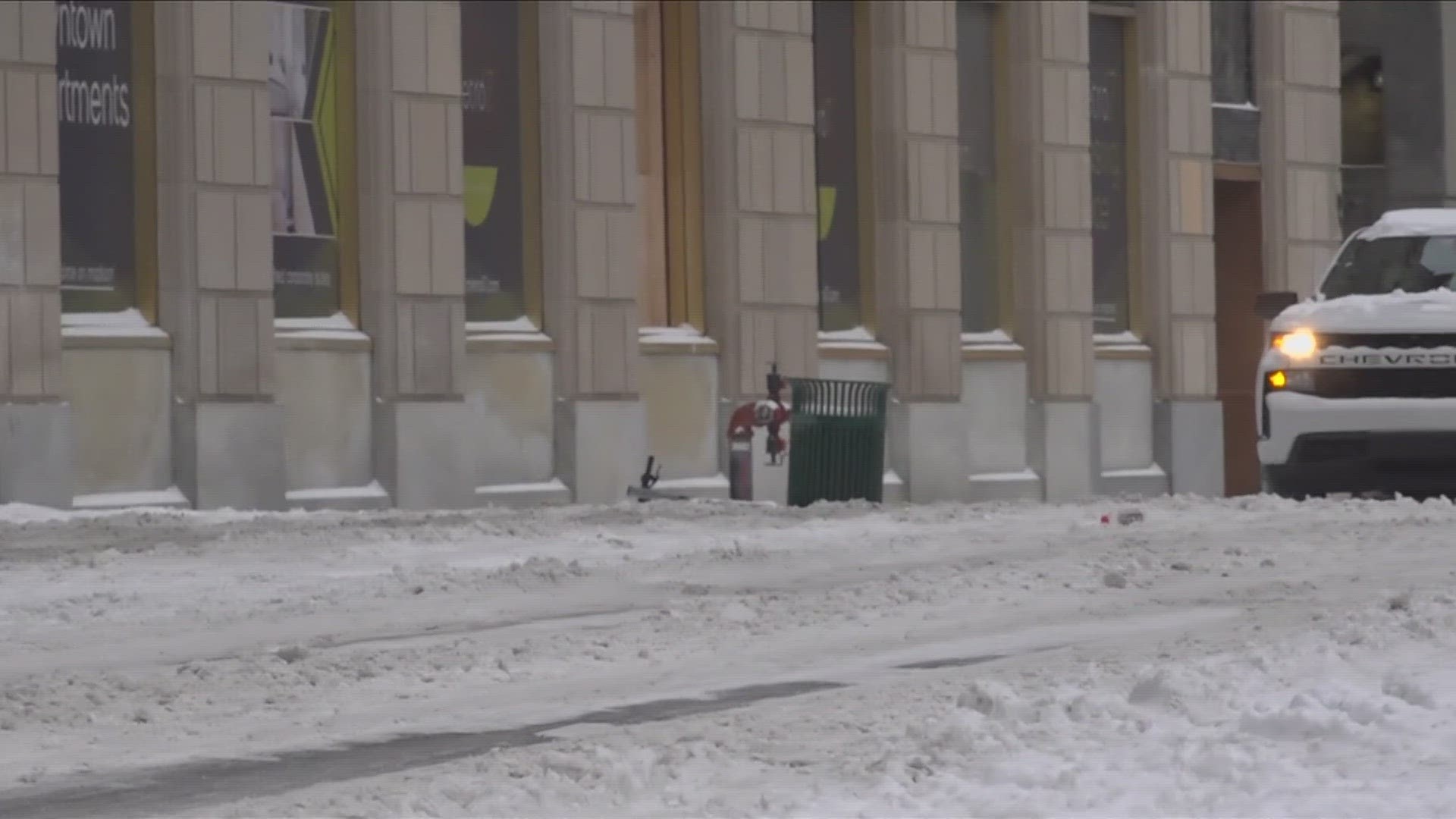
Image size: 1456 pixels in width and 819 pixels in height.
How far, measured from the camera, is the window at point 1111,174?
27625 mm

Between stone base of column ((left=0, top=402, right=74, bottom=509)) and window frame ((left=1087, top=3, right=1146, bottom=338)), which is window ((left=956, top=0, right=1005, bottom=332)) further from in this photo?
stone base of column ((left=0, top=402, right=74, bottom=509))

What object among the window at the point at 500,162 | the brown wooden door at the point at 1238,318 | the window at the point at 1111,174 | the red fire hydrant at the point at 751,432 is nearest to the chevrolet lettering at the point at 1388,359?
the red fire hydrant at the point at 751,432

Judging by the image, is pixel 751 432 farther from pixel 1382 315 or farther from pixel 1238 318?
pixel 1238 318

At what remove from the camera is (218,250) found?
63.9 feet

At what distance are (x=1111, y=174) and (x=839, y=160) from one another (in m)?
4.07

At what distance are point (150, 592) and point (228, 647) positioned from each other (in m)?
1.72

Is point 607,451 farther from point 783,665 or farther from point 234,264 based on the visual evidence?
point 783,665

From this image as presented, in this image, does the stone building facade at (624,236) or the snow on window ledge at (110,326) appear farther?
the stone building facade at (624,236)

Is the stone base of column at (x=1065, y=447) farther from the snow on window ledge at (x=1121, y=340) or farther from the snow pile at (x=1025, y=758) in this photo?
the snow pile at (x=1025, y=758)

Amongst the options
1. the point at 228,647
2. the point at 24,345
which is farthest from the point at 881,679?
the point at 24,345

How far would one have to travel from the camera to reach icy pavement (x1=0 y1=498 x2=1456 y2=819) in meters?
7.36

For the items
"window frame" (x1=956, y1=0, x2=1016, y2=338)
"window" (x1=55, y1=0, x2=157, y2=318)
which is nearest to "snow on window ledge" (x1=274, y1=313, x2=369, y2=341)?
"window" (x1=55, y1=0, x2=157, y2=318)

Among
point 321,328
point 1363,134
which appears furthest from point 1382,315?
point 1363,134

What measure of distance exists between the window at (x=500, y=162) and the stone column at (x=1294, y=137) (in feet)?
32.7
